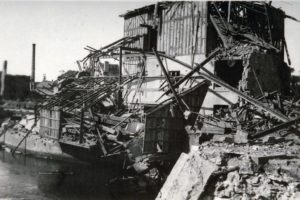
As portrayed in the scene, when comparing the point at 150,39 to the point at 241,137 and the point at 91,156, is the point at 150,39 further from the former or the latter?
the point at 241,137

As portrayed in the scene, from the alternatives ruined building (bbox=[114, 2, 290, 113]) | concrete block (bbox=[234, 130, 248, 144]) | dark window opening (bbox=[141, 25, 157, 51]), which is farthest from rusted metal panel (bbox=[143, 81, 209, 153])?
dark window opening (bbox=[141, 25, 157, 51])

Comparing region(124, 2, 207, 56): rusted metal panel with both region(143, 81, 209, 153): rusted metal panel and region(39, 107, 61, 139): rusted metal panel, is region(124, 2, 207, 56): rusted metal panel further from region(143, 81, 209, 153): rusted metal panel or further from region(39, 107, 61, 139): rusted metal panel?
region(39, 107, 61, 139): rusted metal panel

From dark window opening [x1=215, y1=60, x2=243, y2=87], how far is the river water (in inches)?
366

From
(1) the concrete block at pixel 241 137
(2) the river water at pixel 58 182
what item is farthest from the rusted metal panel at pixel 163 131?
(1) the concrete block at pixel 241 137

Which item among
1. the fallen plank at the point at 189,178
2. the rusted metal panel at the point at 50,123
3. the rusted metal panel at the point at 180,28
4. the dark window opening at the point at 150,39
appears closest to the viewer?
the fallen plank at the point at 189,178

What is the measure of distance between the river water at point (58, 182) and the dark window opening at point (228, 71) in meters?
9.30

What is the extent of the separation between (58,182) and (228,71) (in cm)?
1302

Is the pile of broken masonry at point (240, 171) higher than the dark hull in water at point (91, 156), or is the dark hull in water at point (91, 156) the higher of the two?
the pile of broken masonry at point (240, 171)

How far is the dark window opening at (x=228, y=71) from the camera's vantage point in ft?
64.9

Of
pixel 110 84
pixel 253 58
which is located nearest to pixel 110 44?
pixel 110 84

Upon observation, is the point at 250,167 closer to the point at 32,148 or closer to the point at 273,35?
the point at 273,35

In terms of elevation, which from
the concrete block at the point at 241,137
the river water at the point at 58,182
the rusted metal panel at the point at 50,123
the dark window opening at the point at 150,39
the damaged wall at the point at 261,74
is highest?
the dark window opening at the point at 150,39

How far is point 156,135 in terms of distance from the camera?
13250 mm

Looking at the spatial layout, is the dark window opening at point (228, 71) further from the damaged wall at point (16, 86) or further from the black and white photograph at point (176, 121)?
the damaged wall at point (16, 86)
